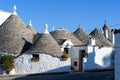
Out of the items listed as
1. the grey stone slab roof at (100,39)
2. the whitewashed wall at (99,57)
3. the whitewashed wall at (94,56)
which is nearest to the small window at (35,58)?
the whitewashed wall at (94,56)

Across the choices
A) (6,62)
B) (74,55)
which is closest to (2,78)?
(6,62)

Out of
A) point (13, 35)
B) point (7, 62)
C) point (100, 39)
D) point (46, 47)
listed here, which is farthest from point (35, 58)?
point (100, 39)

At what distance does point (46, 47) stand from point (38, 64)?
1995mm

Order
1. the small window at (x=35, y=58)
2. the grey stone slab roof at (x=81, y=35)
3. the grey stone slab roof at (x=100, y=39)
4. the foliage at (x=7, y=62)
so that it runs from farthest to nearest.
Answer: the grey stone slab roof at (x=81, y=35) < the grey stone slab roof at (x=100, y=39) < the small window at (x=35, y=58) < the foliage at (x=7, y=62)

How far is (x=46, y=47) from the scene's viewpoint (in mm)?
31438

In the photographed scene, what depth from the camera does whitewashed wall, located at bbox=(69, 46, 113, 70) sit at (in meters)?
34.3

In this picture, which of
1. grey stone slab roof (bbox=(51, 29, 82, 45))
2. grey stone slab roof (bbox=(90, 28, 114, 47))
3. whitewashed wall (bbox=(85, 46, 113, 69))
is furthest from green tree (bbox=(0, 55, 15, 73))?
grey stone slab roof (bbox=(90, 28, 114, 47))

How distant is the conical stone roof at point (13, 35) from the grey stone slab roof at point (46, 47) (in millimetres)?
1626

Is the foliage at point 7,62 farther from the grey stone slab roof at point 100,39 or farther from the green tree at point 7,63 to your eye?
the grey stone slab roof at point 100,39

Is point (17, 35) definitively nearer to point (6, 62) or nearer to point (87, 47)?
point (6, 62)

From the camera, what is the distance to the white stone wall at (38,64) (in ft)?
100

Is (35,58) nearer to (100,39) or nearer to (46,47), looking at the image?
(46,47)

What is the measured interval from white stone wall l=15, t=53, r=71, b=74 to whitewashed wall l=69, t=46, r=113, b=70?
4340mm

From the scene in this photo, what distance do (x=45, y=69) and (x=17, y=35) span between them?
5.08m
